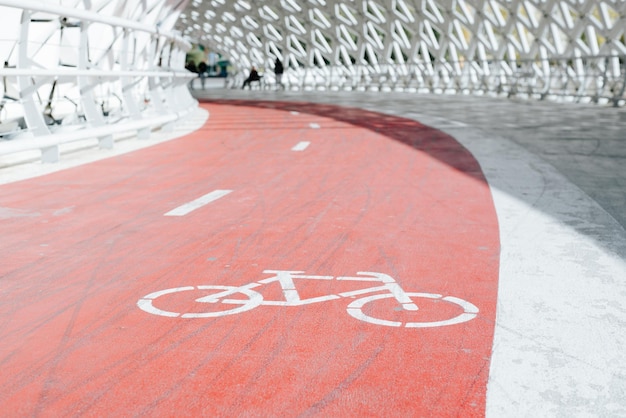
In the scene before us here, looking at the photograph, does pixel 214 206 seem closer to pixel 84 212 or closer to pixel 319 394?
pixel 84 212

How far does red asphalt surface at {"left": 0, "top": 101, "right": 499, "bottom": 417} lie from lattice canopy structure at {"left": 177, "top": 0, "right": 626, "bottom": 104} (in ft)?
67.2

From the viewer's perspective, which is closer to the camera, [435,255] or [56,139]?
[435,255]

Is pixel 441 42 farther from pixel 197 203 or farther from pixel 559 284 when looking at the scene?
pixel 559 284

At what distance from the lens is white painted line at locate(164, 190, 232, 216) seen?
24.4 feet

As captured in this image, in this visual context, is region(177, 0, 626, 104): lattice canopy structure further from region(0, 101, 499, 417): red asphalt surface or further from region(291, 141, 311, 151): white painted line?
region(0, 101, 499, 417): red asphalt surface

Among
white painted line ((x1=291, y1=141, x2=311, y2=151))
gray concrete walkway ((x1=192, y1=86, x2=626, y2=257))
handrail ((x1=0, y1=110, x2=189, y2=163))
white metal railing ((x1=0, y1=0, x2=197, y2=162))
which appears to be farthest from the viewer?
white painted line ((x1=291, y1=141, x2=311, y2=151))

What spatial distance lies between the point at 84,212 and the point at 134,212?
16.8 inches

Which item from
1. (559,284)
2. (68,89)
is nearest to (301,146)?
(68,89)

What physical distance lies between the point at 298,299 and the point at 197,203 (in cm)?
362

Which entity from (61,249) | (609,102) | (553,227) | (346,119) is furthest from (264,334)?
(609,102)

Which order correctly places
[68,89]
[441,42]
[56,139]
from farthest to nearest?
1. [441,42]
2. [68,89]
3. [56,139]

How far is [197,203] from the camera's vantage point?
7961 mm

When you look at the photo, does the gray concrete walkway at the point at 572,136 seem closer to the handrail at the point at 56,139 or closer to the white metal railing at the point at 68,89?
the handrail at the point at 56,139

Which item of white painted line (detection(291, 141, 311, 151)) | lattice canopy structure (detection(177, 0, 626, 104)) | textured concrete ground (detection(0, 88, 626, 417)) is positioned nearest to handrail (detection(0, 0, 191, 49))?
textured concrete ground (detection(0, 88, 626, 417))
